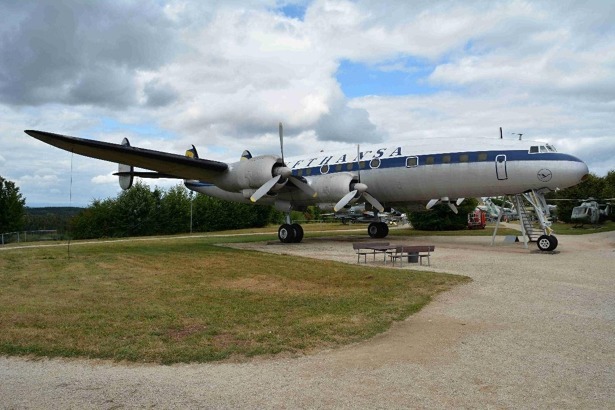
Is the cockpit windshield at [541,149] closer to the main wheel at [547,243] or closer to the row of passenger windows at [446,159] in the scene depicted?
the row of passenger windows at [446,159]

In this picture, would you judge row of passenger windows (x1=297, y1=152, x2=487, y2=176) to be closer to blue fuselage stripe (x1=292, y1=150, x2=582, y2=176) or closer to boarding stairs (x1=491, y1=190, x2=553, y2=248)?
blue fuselage stripe (x1=292, y1=150, x2=582, y2=176)

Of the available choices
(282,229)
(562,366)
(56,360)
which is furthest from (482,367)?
(282,229)

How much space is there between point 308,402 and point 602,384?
3.02 m

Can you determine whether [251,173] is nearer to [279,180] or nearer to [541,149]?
[279,180]

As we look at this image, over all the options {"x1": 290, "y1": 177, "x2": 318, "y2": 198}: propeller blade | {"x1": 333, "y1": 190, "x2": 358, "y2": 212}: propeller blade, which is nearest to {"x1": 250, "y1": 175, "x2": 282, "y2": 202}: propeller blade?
{"x1": 290, "y1": 177, "x2": 318, "y2": 198}: propeller blade

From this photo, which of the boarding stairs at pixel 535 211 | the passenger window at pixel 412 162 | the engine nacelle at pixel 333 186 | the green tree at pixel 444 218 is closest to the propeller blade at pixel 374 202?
the engine nacelle at pixel 333 186

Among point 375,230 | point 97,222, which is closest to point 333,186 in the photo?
point 375,230

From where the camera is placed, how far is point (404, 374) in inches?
206

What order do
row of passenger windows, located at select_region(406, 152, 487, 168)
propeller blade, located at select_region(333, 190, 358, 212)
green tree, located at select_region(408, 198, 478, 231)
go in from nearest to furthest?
row of passenger windows, located at select_region(406, 152, 487, 168) → propeller blade, located at select_region(333, 190, 358, 212) → green tree, located at select_region(408, 198, 478, 231)

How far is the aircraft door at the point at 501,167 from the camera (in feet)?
60.6

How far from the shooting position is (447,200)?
2216 centimetres

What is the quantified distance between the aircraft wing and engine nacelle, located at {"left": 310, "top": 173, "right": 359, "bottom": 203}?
13.9 feet

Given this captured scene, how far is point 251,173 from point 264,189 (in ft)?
3.55

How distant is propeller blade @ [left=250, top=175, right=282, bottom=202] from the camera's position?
2006 centimetres
